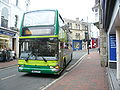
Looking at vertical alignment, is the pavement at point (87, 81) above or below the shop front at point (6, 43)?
below

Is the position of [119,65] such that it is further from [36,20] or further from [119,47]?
[36,20]

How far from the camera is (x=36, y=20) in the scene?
8461 mm

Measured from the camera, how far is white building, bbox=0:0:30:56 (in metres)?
19.4

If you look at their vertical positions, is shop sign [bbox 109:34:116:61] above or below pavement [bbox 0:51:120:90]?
above

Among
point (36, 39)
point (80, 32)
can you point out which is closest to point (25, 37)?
point (36, 39)

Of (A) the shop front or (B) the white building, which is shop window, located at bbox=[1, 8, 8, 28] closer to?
(B) the white building

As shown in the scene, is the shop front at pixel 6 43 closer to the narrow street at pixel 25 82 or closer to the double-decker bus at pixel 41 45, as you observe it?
the narrow street at pixel 25 82

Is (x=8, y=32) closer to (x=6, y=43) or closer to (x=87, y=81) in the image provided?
(x=6, y=43)

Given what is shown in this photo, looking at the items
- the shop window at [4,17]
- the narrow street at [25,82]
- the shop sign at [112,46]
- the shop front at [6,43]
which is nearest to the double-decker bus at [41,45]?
the narrow street at [25,82]

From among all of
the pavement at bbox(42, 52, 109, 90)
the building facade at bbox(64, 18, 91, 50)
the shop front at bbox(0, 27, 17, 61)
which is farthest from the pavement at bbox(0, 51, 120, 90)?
the building facade at bbox(64, 18, 91, 50)

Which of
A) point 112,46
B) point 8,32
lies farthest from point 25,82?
point 8,32

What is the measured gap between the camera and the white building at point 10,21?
19.4 m

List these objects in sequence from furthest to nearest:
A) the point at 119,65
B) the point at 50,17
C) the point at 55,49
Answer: the point at 50,17
the point at 55,49
the point at 119,65

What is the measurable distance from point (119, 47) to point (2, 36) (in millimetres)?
16871
